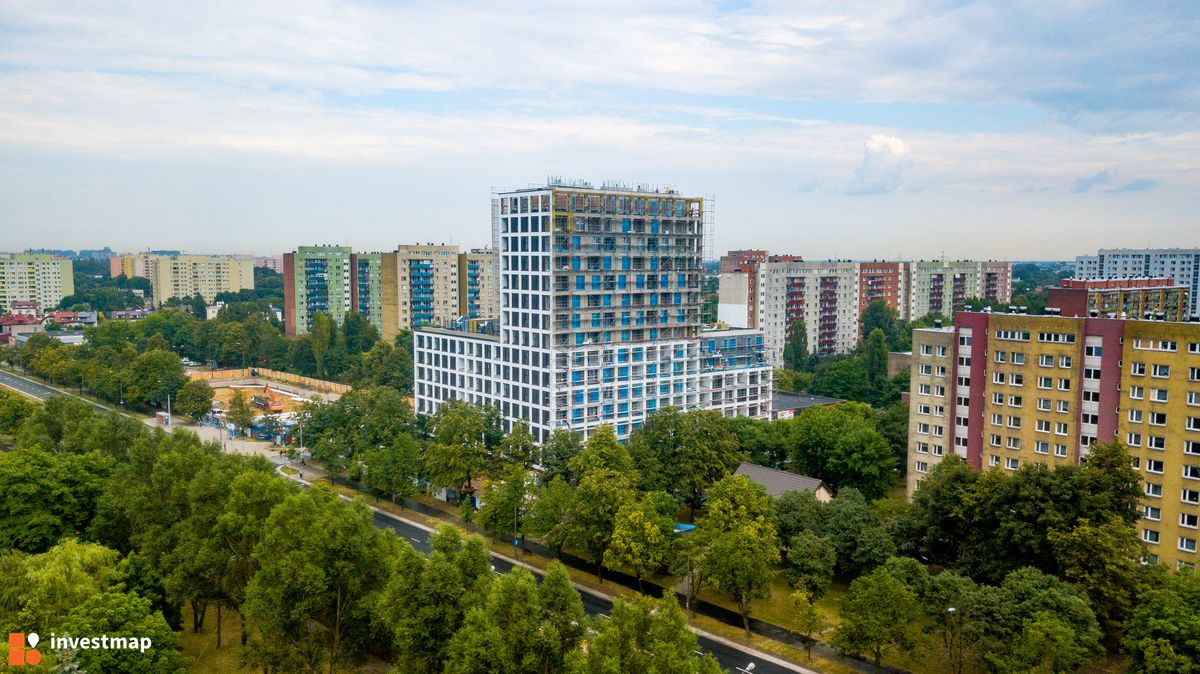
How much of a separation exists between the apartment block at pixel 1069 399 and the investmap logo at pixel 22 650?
51.9 m

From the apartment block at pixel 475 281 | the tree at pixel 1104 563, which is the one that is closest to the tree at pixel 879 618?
the tree at pixel 1104 563

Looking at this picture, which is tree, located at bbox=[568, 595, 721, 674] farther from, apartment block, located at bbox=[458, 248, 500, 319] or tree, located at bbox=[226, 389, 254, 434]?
apartment block, located at bbox=[458, 248, 500, 319]

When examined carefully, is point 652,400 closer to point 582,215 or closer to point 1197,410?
point 582,215

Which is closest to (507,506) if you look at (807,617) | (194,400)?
(807,617)

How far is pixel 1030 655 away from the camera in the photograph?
3312 centimetres

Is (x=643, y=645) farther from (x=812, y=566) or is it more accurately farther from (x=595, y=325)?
(x=595, y=325)

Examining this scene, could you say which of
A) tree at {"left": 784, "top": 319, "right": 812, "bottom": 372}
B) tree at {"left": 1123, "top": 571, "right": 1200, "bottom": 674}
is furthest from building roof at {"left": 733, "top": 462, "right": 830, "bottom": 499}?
tree at {"left": 784, "top": 319, "right": 812, "bottom": 372}

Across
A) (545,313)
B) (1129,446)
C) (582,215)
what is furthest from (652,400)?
(1129,446)

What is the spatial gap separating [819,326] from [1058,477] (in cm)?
10620

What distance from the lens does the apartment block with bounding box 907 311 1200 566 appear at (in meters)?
48.3

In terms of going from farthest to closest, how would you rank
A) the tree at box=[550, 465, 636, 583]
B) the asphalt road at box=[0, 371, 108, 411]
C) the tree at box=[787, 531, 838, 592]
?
the asphalt road at box=[0, 371, 108, 411] → the tree at box=[550, 465, 636, 583] → the tree at box=[787, 531, 838, 592]

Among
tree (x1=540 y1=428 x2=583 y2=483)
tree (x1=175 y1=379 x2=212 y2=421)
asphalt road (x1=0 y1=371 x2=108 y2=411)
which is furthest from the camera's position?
asphalt road (x1=0 y1=371 x2=108 y2=411)

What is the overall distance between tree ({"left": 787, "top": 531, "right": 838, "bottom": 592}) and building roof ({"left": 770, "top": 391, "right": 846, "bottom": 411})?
5119cm

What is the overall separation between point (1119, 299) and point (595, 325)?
4950cm
